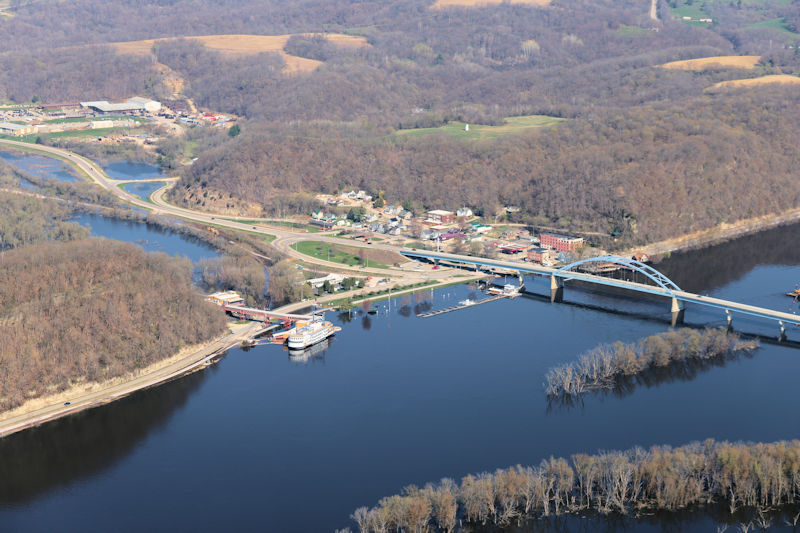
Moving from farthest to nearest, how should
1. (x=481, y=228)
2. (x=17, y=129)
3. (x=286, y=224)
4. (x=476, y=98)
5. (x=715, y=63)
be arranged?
(x=476, y=98), (x=715, y=63), (x=17, y=129), (x=286, y=224), (x=481, y=228)

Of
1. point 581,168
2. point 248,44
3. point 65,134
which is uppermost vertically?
point 248,44

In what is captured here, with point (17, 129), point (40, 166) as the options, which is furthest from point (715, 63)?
point (17, 129)

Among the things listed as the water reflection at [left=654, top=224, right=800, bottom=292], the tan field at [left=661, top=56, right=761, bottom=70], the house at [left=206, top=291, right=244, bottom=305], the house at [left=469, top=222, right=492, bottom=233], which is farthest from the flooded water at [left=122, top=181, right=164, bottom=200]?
the tan field at [left=661, top=56, right=761, bottom=70]

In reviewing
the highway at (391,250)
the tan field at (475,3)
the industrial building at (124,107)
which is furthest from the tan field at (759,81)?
the industrial building at (124,107)

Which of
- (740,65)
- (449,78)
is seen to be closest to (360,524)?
(740,65)

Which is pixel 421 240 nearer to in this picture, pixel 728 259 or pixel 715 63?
pixel 728 259

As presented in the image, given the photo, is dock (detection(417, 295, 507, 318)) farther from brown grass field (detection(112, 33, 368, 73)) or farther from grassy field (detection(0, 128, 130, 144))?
brown grass field (detection(112, 33, 368, 73))
